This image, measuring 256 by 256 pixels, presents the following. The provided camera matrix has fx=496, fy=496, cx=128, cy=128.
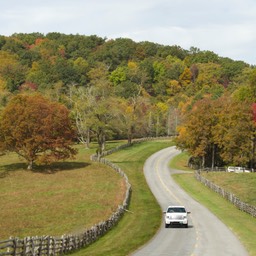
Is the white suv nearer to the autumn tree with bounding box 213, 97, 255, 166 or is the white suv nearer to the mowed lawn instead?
the mowed lawn

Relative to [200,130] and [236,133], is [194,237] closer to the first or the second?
[236,133]

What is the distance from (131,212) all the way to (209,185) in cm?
2564

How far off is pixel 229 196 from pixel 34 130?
119 feet

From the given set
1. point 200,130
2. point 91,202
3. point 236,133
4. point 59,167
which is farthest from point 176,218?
point 200,130

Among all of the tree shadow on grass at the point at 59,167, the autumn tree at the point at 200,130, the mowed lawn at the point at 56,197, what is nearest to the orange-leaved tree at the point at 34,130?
the tree shadow on grass at the point at 59,167

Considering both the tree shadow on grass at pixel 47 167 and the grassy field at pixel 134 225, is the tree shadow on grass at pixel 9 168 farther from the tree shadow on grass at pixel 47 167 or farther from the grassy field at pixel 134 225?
the grassy field at pixel 134 225

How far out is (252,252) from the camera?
31.9 metres

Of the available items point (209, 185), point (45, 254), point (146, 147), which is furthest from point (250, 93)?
point (45, 254)

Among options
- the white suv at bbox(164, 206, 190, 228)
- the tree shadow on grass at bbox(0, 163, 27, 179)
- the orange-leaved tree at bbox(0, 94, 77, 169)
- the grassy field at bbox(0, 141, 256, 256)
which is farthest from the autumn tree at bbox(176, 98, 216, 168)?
the white suv at bbox(164, 206, 190, 228)

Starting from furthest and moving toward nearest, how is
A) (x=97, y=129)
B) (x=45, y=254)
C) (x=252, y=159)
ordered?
1. (x=97, y=129)
2. (x=252, y=159)
3. (x=45, y=254)

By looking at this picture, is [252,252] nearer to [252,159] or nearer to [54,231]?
[54,231]

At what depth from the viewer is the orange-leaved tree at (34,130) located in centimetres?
8331

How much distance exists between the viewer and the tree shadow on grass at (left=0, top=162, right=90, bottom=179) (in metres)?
84.0

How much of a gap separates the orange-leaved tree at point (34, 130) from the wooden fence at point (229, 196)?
23.8 meters
